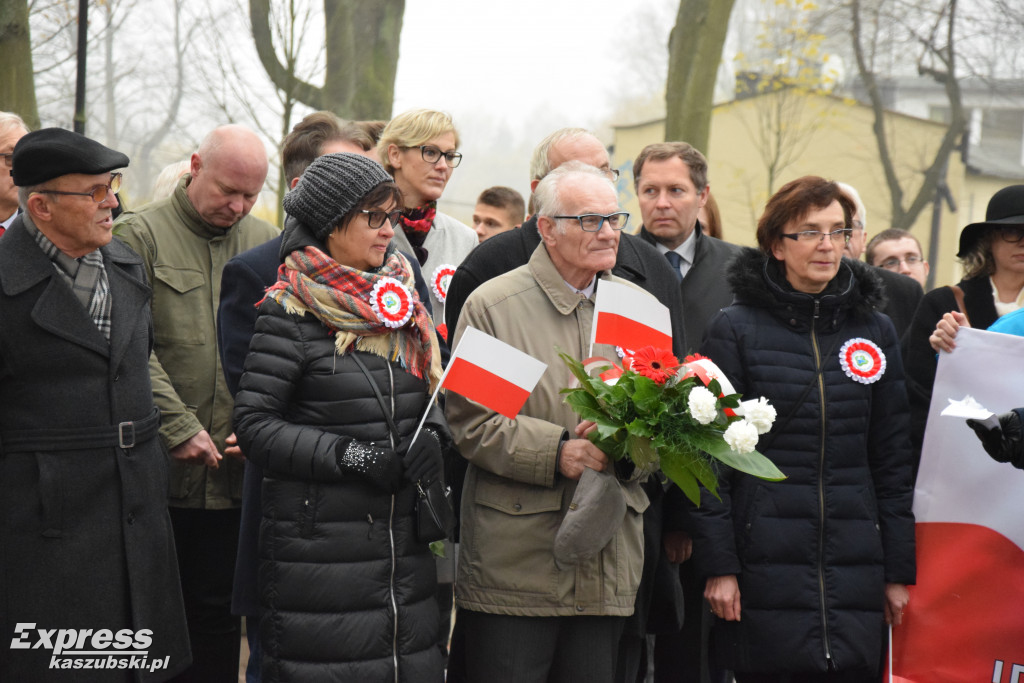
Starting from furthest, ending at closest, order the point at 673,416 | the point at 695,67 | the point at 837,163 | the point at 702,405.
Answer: the point at 837,163 → the point at 695,67 → the point at 673,416 → the point at 702,405

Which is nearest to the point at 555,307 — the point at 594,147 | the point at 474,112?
the point at 594,147

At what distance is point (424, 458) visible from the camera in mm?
3363

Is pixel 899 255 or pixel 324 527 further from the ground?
pixel 899 255

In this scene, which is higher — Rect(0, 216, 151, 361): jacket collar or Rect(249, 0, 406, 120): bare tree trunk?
Rect(249, 0, 406, 120): bare tree trunk

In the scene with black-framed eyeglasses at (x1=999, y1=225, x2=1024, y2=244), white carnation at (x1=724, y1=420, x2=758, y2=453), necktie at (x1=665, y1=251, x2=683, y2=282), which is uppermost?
black-framed eyeglasses at (x1=999, y1=225, x2=1024, y2=244)

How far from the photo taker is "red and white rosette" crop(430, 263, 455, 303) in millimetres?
4855

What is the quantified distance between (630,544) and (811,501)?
29.1 inches

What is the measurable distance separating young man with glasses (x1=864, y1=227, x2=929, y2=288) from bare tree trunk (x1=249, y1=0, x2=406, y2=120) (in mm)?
5513

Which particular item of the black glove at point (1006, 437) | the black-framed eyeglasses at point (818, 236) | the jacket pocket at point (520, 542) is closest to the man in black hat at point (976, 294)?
the black-framed eyeglasses at point (818, 236)

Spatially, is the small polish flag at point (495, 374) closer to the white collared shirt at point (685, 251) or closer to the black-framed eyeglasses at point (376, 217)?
the black-framed eyeglasses at point (376, 217)

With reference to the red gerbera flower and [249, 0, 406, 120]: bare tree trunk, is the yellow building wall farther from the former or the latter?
the red gerbera flower

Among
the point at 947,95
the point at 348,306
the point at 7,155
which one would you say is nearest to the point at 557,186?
the point at 348,306

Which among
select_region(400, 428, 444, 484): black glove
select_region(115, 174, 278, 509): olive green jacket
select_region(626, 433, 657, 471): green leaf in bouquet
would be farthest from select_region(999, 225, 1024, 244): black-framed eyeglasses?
select_region(115, 174, 278, 509): olive green jacket

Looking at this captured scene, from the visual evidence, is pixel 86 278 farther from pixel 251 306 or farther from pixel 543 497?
pixel 543 497
